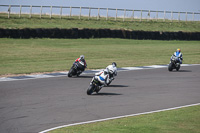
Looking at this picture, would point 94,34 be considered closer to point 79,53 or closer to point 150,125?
point 79,53

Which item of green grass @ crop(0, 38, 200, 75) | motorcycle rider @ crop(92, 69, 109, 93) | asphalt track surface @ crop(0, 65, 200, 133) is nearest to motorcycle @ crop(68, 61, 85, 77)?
asphalt track surface @ crop(0, 65, 200, 133)

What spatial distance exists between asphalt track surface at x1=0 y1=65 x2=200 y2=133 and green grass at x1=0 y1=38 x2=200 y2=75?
5.27 meters

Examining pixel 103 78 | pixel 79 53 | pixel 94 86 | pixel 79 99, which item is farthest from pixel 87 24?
pixel 79 99

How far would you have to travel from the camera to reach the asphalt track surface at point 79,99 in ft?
38.1

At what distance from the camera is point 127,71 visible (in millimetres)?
24344

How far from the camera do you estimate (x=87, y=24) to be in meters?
48.7

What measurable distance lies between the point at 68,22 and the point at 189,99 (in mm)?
35091

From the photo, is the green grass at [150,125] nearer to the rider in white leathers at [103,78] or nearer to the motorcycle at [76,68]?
the rider in white leathers at [103,78]

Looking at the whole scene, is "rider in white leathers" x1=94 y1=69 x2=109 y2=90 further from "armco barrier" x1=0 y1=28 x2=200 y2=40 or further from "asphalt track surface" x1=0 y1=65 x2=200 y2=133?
"armco barrier" x1=0 y1=28 x2=200 y2=40

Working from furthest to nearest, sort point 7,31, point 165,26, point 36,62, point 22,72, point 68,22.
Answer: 1. point 165,26
2. point 68,22
3. point 7,31
4. point 36,62
5. point 22,72

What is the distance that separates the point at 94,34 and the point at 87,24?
5.32m

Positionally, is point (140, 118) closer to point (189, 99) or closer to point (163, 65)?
point (189, 99)

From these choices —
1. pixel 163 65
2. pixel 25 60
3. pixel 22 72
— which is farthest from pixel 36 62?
pixel 163 65

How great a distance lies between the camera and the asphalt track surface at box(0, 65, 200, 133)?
458 inches
